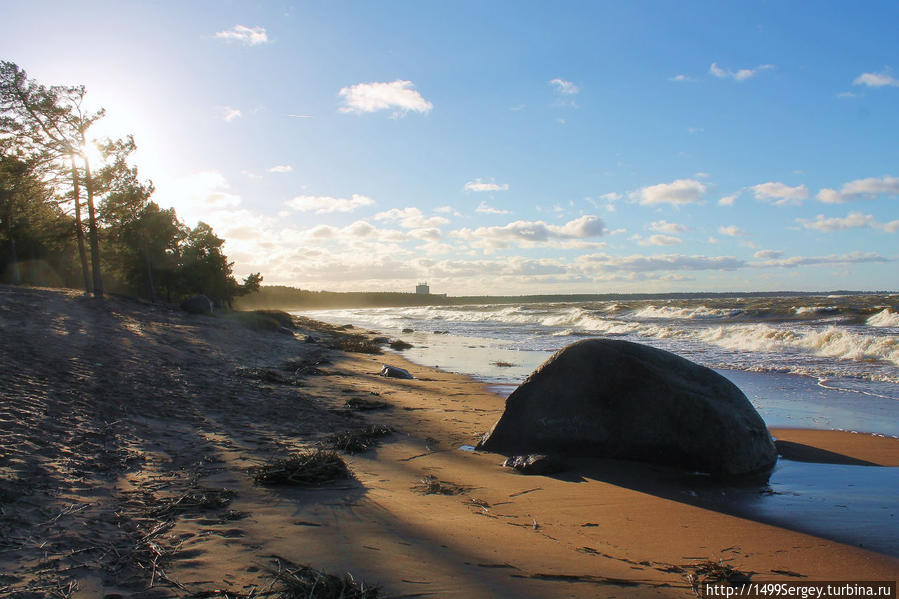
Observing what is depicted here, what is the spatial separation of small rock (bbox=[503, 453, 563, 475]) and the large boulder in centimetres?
53

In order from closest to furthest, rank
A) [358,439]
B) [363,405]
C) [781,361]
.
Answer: [358,439] → [363,405] → [781,361]

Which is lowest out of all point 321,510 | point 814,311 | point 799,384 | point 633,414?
point 799,384

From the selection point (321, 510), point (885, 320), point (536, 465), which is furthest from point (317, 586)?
point (885, 320)

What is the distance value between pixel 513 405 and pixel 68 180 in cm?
2114

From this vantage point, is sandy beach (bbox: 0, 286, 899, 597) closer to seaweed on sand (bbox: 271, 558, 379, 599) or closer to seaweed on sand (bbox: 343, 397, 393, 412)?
seaweed on sand (bbox: 271, 558, 379, 599)

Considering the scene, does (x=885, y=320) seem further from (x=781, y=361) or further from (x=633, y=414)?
(x=633, y=414)

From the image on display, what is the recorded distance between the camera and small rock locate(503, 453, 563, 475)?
17.4ft

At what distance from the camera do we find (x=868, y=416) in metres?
8.23

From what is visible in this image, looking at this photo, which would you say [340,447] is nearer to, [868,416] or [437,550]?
[437,550]

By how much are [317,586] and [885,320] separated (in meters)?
33.0

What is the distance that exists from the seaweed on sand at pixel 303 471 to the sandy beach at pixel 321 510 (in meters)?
0.13

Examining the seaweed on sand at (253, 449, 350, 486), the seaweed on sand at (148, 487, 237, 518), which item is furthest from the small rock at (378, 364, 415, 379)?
the seaweed on sand at (148, 487, 237, 518)

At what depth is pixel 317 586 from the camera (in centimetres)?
247

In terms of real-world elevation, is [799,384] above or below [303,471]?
below
